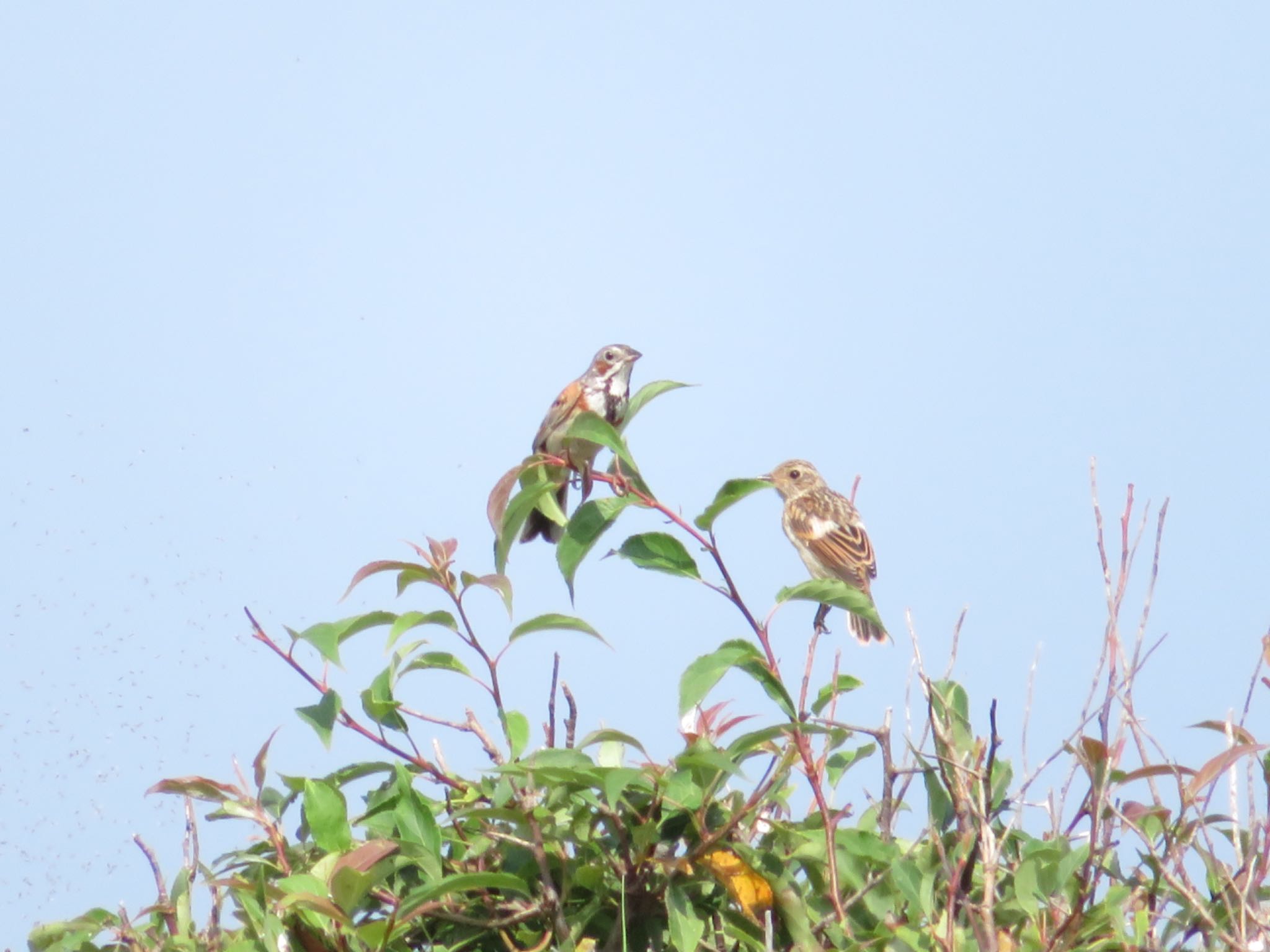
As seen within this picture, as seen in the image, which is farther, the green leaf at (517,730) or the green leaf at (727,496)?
the green leaf at (517,730)

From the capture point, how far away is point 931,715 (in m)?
2.34

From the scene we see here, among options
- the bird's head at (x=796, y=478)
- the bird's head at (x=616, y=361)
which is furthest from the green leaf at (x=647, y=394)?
the bird's head at (x=616, y=361)

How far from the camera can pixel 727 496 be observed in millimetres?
2363

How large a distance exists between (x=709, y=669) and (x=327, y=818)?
2.57 ft

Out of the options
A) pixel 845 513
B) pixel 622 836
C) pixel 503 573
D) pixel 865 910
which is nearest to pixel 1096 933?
pixel 865 910

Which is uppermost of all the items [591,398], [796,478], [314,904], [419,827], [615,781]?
[591,398]

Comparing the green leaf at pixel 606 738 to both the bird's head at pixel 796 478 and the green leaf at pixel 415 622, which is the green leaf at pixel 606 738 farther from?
the bird's head at pixel 796 478

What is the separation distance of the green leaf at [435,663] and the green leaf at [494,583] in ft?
0.48

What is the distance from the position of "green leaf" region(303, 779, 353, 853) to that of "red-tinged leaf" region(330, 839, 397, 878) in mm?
124

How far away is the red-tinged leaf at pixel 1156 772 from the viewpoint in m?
2.72

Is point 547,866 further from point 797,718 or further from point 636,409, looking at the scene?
point 636,409

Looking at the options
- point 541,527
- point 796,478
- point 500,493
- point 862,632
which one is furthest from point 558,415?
point 500,493

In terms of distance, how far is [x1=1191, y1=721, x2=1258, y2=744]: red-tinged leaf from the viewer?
108 inches

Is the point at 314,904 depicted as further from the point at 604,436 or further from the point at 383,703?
the point at 604,436
